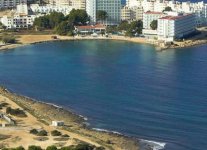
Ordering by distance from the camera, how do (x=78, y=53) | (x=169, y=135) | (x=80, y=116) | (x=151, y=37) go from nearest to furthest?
(x=169, y=135)
(x=80, y=116)
(x=78, y=53)
(x=151, y=37)

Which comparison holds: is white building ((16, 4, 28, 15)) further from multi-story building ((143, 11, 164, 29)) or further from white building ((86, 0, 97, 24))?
multi-story building ((143, 11, 164, 29))

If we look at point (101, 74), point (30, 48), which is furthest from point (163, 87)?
point (30, 48)

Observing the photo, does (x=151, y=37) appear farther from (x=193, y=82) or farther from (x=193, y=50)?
(x=193, y=82)

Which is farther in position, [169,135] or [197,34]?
[197,34]

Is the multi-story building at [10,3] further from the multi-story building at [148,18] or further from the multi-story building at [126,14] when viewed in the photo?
the multi-story building at [148,18]

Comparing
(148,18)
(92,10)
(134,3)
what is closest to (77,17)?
(92,10)

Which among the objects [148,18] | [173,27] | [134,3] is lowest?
[173,27]

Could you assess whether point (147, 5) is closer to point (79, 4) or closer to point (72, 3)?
point (79, 4)
